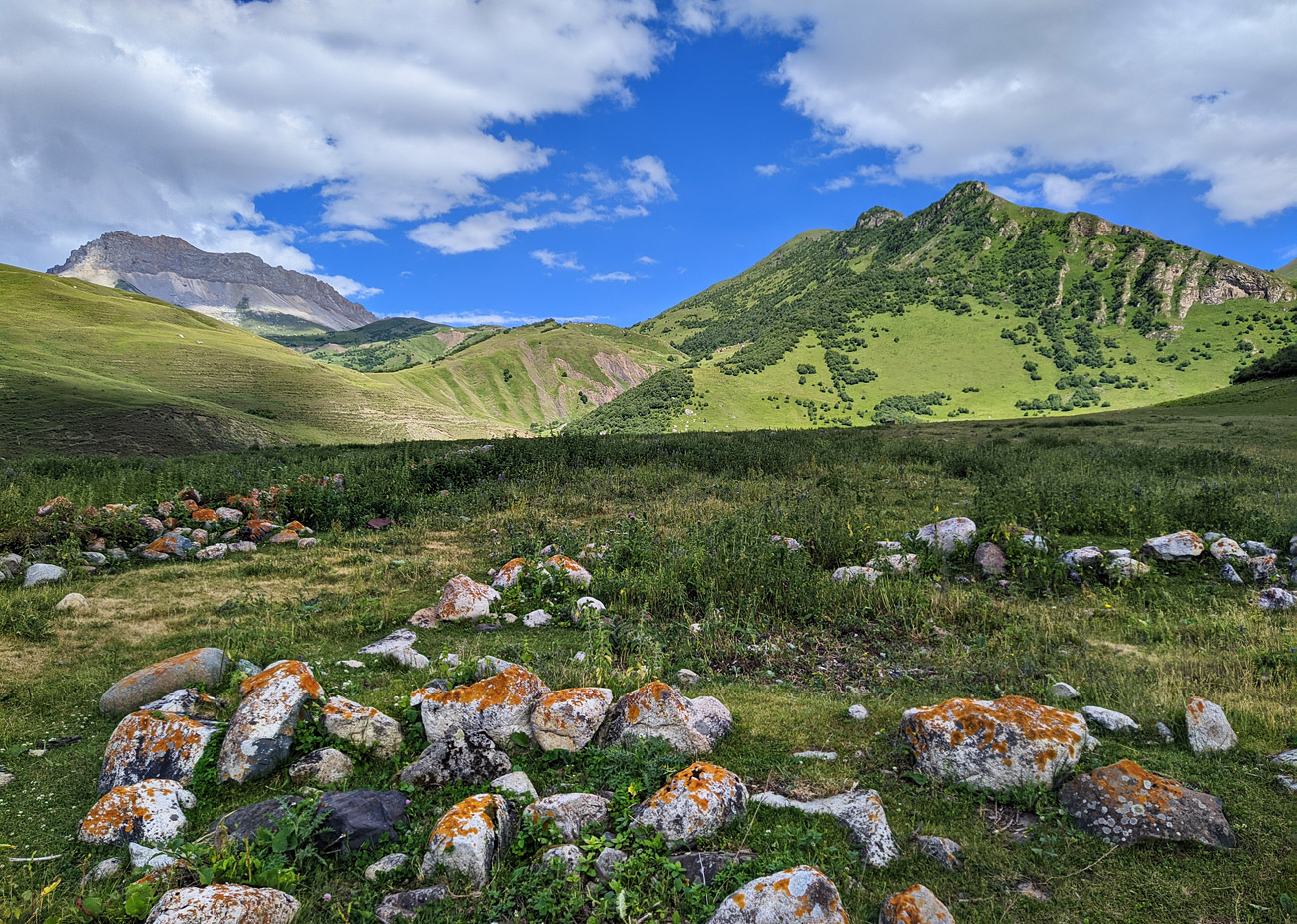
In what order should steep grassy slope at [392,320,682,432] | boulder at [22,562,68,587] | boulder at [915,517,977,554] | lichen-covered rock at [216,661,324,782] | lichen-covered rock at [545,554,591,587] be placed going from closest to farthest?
lichen-covered rock at [216,661,324,782], boulder at [22,562,68,587], lichen-covered rock at [545,554,591,587], boulder at [915,517,977,554], steep grassy slope at [392,320,682,432]

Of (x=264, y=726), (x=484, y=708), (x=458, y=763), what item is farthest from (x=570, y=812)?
(x=264, y=726)

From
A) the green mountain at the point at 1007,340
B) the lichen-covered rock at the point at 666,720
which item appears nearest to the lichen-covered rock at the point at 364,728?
the lichen-covered rock at the point at 666,720

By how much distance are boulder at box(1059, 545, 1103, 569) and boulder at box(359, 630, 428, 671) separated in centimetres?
954

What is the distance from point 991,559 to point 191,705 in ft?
35.0

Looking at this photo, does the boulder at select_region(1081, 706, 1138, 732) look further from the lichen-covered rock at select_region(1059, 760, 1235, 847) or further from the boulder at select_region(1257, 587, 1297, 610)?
the boulder at select_region(1257, 587, 1297, 610)

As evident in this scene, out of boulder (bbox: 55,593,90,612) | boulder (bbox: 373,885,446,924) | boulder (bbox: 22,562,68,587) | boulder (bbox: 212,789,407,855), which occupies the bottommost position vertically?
boulder (bbox: 373,885,446,924)

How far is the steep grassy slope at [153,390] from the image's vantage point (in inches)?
1336

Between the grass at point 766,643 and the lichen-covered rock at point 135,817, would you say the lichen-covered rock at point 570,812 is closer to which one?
the grass at point 766,643

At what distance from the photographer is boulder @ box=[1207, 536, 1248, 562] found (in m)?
8.16

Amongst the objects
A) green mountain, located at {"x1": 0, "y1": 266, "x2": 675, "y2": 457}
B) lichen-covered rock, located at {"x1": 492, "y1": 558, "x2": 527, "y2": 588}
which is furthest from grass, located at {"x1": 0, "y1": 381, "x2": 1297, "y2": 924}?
green mountain, located at {"x1": 0, "y1": 266, "x2": 675, "y2": 457}

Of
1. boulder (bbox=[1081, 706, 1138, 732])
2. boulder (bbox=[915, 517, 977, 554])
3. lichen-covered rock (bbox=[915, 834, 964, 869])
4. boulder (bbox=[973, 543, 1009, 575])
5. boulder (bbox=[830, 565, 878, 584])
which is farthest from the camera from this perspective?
boulder (bbox=[915, 517, 977, 554])

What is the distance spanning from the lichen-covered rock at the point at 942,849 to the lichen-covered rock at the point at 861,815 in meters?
0.17

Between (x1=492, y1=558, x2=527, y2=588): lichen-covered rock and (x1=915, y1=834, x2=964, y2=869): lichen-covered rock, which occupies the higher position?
(x1=492, y1=558, x2=527, y2=588): lichen-covered rock

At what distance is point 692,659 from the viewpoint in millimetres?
6508
